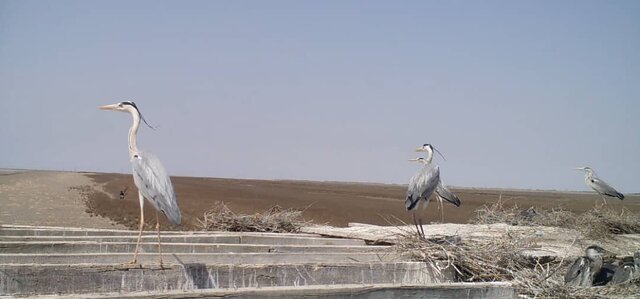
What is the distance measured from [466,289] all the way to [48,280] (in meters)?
4.50

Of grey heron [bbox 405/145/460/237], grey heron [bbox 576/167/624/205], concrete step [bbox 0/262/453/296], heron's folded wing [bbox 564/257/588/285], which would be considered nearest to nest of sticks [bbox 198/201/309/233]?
grey heron [bbox 405/145/460/237]

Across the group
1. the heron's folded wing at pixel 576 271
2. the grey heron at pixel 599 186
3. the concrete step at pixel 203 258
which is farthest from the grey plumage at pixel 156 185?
the grey heron at pixel 599 186

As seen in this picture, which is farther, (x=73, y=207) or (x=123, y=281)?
(x=73, y=207)

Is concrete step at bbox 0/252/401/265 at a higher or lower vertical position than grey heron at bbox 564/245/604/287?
higher

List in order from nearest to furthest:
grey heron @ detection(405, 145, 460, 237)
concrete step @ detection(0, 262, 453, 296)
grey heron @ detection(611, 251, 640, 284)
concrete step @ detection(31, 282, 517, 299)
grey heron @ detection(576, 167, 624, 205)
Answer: concrete step @ detection(31, 282, 517, 299)
concrete step @ detection(0, 262, 453, 296)
grey heron @ detection(611, 251, 640, 284)
grey heron @ detection(405, 145, 460, 237)
grey heron @ detection(576, 167, 624, 205)

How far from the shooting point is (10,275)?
5.65m

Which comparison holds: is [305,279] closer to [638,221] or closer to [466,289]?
[466,289]

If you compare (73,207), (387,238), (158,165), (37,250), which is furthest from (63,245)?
(73,207)

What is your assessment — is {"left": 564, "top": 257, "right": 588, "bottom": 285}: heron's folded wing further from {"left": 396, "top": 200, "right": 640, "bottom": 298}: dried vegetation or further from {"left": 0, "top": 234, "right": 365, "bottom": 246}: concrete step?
{"left": 0, "top": 234, "right": 365, "bottom": 246}: concrete step

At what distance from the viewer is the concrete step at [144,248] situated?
7.44 metres

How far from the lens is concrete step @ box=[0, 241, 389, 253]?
293 inches

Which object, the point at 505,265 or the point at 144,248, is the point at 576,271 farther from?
the point at 144,248

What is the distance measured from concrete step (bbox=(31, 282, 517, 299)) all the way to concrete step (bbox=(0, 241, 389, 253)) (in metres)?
2.27

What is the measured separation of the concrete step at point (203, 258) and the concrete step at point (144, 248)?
531mm
